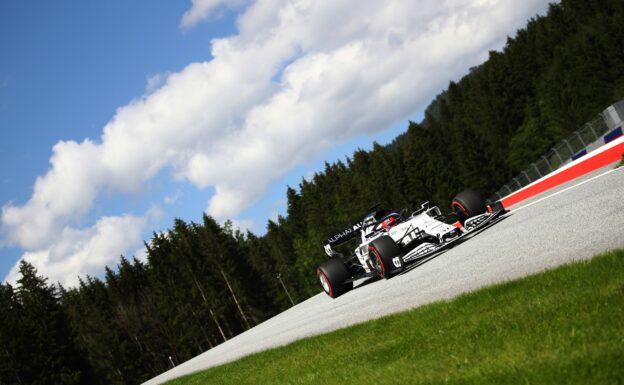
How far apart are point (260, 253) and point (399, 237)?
82.0 m

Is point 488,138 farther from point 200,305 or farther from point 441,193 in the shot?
point 200,305

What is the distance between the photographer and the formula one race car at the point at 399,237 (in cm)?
1349

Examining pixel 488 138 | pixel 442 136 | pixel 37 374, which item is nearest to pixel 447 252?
pixel 37 374

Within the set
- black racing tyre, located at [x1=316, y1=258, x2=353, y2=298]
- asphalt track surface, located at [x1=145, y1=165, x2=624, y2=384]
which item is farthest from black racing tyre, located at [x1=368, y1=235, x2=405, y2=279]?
black racing tyre, located at [x1=316, y1=258, x2=353, y2=298]

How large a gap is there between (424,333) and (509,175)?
3162 inches

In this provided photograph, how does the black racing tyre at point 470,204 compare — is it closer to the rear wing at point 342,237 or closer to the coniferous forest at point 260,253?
the rear wing at point 342,237

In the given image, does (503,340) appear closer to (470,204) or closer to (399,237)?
(399,237)

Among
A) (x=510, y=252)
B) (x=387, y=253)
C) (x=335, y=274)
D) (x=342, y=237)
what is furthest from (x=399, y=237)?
(x=510, y=252)

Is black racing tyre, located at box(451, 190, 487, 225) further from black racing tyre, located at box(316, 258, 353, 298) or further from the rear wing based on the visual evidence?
black racing tyre, located at box(316, 258, 353, 298)

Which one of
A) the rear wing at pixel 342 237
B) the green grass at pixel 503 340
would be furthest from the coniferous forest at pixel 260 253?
the green grass at pixel 503 340

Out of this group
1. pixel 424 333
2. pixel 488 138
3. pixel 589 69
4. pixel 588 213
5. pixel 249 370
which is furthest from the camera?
pixel 488 138

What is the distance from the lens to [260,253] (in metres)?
95.1

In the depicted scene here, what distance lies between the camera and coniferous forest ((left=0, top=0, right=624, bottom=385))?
50.8 meters

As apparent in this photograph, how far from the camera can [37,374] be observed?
45.8 meters
